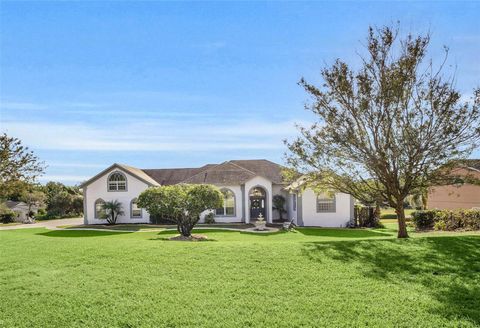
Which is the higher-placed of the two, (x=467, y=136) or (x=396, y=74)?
(x=396, y=74)

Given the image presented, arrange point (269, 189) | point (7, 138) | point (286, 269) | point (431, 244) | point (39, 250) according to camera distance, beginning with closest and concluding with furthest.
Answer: point (286, 269) → point (431, 244) → point (39, 250) → point (7, 138) → point (269, 189)

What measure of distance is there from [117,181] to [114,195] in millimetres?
1283

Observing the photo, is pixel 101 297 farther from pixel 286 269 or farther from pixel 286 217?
pixel 286 217

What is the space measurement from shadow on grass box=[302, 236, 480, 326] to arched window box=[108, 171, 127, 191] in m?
26.8

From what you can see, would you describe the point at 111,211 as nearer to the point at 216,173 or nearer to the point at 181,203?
the point at 216,173

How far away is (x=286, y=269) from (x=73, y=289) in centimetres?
509

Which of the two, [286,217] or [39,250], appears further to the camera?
[286,217]

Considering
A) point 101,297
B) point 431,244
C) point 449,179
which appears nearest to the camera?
point 101,297

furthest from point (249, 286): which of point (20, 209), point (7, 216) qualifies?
point (20, 209)

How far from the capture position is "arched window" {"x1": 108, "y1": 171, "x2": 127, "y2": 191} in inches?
1454

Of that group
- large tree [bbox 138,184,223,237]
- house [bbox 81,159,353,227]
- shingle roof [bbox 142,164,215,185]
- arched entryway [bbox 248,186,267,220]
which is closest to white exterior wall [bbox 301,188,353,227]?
house [bbox 81,159,353,227]

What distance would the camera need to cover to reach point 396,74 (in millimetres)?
15047

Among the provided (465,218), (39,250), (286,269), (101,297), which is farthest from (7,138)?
(465,218)

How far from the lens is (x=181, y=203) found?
896 inches
